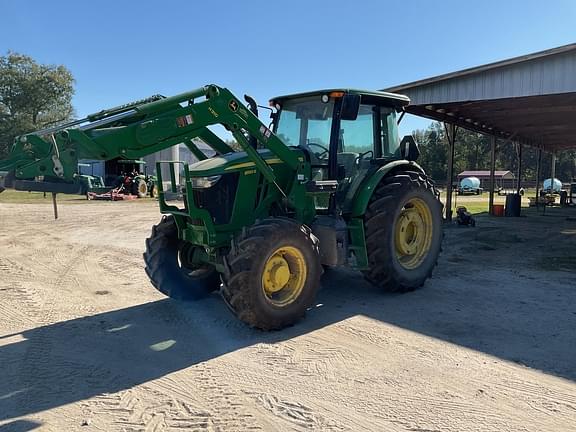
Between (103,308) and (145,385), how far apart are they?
2.31 meters

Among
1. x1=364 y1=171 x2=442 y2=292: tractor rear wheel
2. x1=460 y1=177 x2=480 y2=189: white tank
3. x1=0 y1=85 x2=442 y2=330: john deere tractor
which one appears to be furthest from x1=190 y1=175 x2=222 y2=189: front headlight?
x1=460 y1=177 x2=480 y2=189: white tank

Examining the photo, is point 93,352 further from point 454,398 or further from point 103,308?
point 454,398

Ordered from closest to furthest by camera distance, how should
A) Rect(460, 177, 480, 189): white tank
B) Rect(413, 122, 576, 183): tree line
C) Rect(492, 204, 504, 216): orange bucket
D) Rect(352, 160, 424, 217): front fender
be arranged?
Rect(352, 160, 424, 217): front fender → Rect(492, 204, 504, 216): orange bucket → Rect(460, 177, 480, 189): white tank → Rect(413, 122, 576, 183): tree line

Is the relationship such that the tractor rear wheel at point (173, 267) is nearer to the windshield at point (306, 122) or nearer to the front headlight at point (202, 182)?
the front headlight at point (202, 182)

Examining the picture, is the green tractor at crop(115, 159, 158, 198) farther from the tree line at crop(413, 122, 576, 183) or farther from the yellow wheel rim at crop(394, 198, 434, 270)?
the tree line at crop(413, 122, 576, 183)

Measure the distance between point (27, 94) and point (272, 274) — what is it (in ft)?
184

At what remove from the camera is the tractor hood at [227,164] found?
16.6ft

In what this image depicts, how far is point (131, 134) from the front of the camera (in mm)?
4227

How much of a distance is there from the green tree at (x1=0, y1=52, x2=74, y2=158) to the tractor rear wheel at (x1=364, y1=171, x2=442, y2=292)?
51436mm

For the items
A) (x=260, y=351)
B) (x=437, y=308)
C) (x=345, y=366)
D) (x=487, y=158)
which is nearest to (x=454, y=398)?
(x=345, y=366)

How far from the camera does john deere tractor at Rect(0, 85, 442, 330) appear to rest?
14.1 feet

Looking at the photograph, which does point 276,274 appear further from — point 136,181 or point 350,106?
point 136,181

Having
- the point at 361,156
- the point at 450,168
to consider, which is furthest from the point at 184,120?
the point at 450,168

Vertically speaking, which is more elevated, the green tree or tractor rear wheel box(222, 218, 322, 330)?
the green tree
